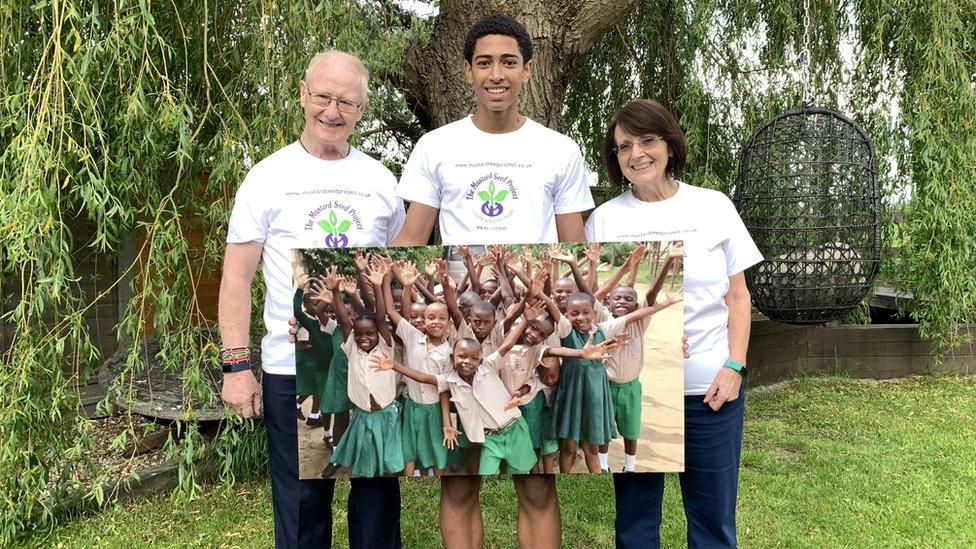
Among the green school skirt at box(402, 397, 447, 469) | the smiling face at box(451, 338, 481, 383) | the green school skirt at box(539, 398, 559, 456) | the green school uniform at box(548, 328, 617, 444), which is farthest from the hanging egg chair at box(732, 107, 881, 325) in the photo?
the green school skirt at box(402, 397, 447, 469)

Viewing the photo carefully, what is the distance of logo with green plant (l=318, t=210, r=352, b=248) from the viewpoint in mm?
1975

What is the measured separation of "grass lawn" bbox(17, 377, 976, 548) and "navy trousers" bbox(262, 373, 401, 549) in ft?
3.93

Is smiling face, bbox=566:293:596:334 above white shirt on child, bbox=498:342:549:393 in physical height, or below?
above

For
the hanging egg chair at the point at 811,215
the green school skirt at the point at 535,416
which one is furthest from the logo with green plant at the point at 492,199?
the hanging egg chair at the point at 811,215

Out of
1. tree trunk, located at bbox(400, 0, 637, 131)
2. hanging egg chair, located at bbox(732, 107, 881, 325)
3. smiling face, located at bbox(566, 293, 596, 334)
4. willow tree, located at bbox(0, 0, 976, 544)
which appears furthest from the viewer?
tree trunk, located at bbox(400, 0, 637, 131)

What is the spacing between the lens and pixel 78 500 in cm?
345

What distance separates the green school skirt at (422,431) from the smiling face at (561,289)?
16.8 inches

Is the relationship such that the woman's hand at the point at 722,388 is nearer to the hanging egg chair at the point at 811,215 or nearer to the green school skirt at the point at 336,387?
the green school skirt at the point at 336,387

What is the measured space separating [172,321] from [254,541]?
1272 mm

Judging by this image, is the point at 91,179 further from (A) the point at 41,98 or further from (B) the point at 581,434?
(B) the point at 581,434

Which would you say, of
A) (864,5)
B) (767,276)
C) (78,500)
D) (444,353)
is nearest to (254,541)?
(78,500)

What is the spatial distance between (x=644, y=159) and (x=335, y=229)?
88 centimetres

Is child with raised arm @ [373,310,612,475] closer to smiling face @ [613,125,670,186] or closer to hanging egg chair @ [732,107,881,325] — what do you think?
smiling face @ [613,125,670,186]

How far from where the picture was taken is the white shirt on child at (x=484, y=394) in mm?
1900
